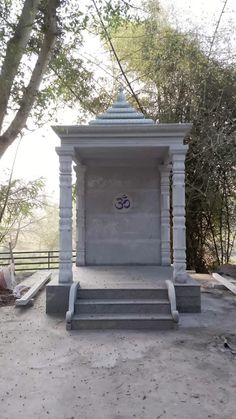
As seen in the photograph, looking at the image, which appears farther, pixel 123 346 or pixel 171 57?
pixel 171 57

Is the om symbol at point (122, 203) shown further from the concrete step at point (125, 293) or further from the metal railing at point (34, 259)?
the concrete step at point (125, 293)

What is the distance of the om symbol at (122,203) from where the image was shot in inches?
280

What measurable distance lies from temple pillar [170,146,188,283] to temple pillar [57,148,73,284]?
1372mm

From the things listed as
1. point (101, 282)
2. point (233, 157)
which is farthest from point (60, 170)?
point (233, 157)

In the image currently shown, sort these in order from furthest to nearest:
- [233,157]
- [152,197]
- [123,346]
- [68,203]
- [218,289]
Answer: [233,157] → [152,197] → [218,289] → [68,203] → [123,346]

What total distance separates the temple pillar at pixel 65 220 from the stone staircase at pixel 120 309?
31cm

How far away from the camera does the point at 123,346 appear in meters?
3.88

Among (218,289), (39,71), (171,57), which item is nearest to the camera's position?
(39,71)

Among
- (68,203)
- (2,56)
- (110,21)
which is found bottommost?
(68,203)

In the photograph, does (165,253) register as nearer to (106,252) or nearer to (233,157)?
(106,252)

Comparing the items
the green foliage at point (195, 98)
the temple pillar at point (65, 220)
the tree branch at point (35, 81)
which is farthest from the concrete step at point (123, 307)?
the green foliage at point (195, 98)

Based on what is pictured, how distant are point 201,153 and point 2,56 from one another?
4.36 metres

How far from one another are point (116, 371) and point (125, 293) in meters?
1.83

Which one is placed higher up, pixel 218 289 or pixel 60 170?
pixel 60 170
